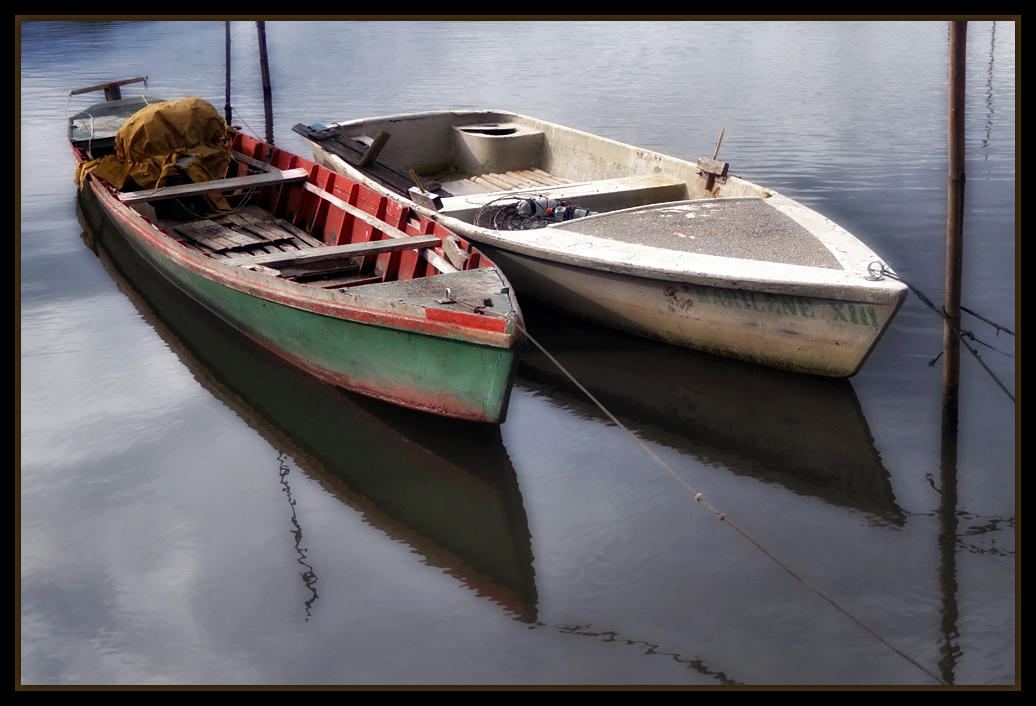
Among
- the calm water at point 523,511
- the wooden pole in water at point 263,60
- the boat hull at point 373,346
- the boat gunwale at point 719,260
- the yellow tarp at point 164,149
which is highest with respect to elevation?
the wooden pole in water at point 263,60

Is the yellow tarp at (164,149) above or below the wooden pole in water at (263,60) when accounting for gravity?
below

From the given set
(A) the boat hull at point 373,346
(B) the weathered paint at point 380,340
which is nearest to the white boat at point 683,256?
(B) the weathered paint at point 380,340

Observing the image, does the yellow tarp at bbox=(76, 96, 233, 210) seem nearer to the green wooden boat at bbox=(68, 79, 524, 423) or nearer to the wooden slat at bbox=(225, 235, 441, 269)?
the green wooden boat at bbox=(68, 79, 524, 423)

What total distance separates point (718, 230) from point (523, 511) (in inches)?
136

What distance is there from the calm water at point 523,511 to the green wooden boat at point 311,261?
1.70 ft

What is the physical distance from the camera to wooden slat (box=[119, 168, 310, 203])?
10016 mm

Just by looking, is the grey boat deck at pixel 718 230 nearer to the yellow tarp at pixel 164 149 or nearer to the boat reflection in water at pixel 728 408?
the boat reflection in water at pixel 728 408

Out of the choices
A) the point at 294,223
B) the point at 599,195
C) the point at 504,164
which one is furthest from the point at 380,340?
the point at 504,164

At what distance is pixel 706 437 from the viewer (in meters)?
7.36

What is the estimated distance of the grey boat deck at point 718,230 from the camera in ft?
25.6

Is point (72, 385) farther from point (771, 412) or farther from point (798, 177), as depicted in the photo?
point (798, 177)

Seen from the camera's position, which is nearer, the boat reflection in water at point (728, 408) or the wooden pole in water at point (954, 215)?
the wooden pole in water at point (954, 215)

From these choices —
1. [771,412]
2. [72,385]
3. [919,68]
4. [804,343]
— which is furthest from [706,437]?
[919,68]

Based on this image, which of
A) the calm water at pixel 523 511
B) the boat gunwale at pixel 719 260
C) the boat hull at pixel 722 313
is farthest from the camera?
the boat hull at pixel 722 313
